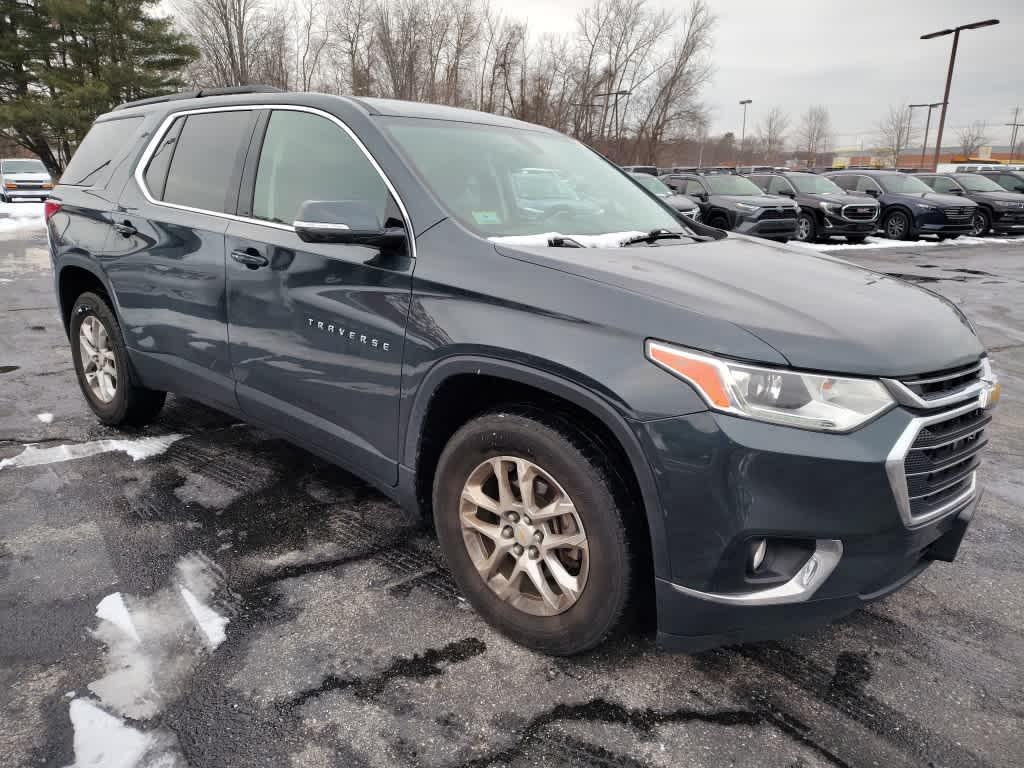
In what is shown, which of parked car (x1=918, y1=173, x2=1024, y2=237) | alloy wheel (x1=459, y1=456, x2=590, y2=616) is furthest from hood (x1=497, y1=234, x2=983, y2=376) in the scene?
parked car (x1=918, y1=173, x2=1024, y2=237)

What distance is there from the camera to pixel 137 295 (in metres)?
3.70

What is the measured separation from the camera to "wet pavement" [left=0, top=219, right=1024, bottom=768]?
1992 mm

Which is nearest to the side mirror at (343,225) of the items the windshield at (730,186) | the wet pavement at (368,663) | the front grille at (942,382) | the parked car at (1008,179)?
the wet pavement at (368,663)

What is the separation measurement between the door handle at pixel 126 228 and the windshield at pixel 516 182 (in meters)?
Result: 1.72

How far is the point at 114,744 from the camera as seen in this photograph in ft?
6.37

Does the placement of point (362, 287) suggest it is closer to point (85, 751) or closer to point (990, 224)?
point (85, 751)

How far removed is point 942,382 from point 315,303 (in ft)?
6.99

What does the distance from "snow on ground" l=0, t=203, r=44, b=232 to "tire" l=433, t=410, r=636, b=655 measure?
19.0 meters

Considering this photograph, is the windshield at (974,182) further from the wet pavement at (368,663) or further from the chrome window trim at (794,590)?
→ the chrome window trim at (794,590)

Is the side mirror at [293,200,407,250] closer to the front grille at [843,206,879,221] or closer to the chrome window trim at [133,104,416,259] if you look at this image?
the chrome window trim at [133,104,416,259]

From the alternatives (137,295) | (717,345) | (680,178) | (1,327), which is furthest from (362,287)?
(680,178)

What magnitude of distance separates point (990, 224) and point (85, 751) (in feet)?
76.4

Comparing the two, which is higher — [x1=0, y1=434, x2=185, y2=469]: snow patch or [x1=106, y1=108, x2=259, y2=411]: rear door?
[x1=106, y1=108, x2=259, y2=411]: rear door

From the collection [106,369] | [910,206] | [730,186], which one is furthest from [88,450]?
[910,206]
